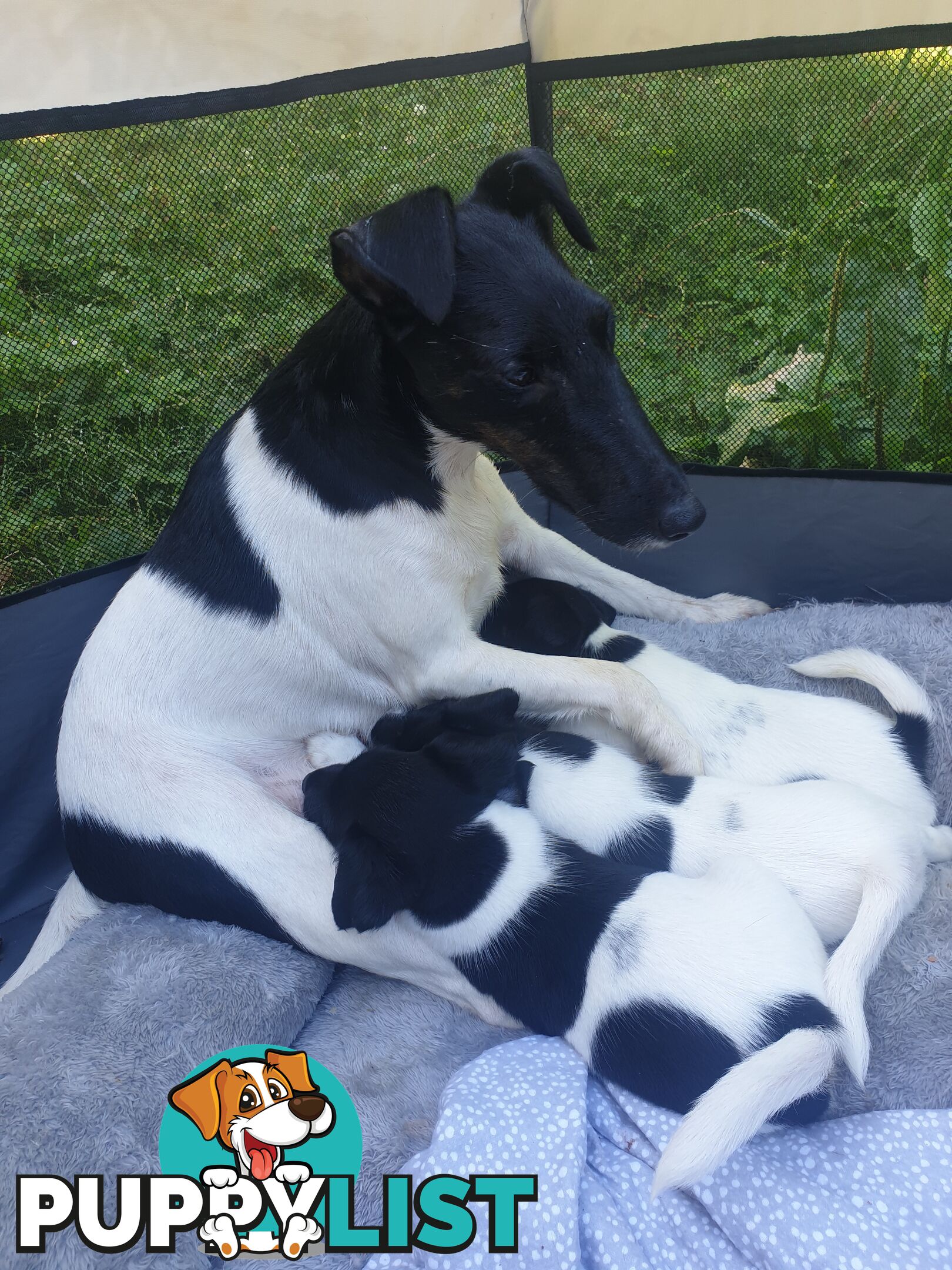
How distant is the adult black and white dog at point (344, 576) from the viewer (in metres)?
1.94

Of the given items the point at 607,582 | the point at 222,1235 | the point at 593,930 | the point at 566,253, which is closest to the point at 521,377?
the point at 593,930

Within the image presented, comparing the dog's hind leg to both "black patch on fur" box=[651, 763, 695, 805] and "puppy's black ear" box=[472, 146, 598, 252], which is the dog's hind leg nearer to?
"black patch on fur" box=[651, 763, 695, 805]

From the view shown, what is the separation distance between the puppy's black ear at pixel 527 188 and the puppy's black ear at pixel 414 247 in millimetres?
368

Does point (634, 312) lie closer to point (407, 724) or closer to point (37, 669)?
point (407, 724)

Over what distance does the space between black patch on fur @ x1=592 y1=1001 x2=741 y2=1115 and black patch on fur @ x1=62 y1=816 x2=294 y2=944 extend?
2.41 ft

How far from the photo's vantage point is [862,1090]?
175 cm

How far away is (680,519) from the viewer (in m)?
2.02

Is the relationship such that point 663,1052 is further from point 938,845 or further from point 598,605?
point 598,605

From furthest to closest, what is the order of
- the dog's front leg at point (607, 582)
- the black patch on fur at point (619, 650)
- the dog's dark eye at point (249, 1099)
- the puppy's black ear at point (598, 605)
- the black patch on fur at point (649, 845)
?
the dog's front leg at point (607, 582) < the puppy's black ear at point (598, 605) < the black patch on fur at point (619, 650) < the black patch on fur at point (649, 845) < the dog's dark eye at point (249, 1099)

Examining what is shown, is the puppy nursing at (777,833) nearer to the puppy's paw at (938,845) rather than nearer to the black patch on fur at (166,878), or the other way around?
the puppy's paw at (938,845)

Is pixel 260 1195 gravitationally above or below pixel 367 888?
below

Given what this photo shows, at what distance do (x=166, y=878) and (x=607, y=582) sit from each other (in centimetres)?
149

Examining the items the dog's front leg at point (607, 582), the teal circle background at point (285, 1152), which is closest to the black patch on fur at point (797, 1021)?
the teal circle background at point (285, 1152)

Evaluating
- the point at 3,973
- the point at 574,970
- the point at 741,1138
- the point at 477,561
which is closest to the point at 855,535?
the point at 477,561
